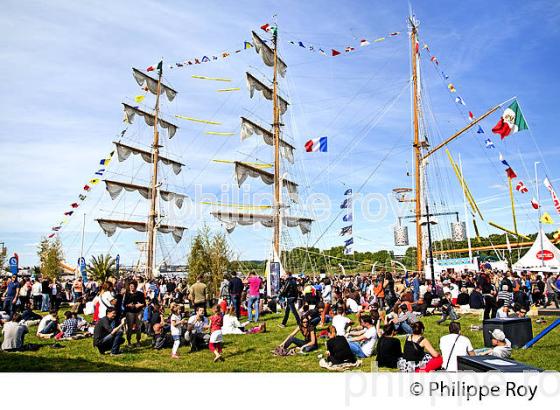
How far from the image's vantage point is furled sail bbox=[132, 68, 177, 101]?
49.8 meters

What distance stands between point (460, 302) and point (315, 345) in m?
8.74

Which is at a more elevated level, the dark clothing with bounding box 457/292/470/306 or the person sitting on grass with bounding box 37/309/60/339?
the dark clothing with bounding box 457/292/470/306

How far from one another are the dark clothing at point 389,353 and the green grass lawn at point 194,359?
1.63 feet

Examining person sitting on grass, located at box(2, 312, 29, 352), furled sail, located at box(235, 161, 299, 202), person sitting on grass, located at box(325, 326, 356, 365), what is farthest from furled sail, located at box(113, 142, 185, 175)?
person sitting on grass, located at box(325, 326, 356, 365)

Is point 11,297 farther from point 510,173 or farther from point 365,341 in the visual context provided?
point 510,173

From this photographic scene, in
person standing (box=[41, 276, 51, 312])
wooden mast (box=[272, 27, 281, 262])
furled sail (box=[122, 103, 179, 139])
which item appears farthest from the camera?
furled sail (box=[122, 103, 179, 139])

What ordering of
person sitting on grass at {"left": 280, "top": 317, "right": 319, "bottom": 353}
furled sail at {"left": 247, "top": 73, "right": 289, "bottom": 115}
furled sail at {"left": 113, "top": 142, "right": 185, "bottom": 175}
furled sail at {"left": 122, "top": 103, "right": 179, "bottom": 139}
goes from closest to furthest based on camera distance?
person sitting on grass at {"left": 280, "top": 317, "right": 319, "bottom": 353}
furled sail at {"left": 247, "top": 73, "right": 289, "bottom": 115}
furled sail at {"left": 113, "top": 142, "right": 185, "bottom": 175}
furled sail at {"left": 122, "top": 103, "right": 179, "bottom": 139}

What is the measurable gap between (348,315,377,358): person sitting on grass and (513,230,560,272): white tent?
2234 cm

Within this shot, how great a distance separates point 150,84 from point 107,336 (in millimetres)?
44956

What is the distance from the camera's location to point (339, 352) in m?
9.05

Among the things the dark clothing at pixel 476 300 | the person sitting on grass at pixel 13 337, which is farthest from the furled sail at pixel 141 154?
the dark clothing at pixel 476 300

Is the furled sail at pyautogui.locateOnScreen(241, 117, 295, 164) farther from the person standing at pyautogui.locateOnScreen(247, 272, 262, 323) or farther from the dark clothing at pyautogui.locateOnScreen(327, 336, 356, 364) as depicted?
the dark clothing at pyautogui.locateOnScreen(327, 336, 356, 364)
